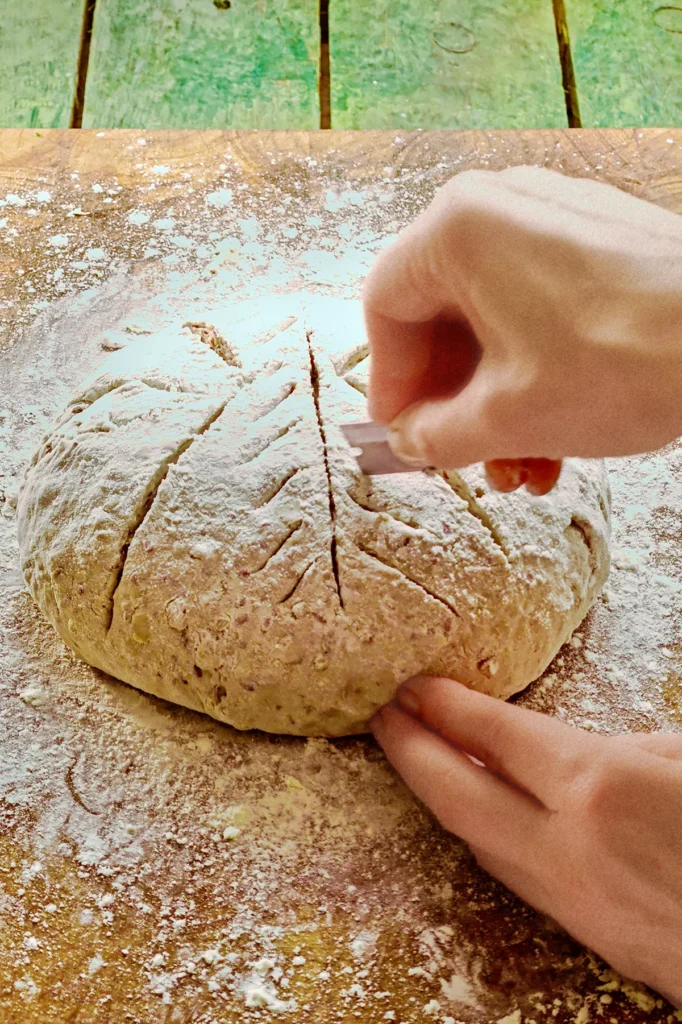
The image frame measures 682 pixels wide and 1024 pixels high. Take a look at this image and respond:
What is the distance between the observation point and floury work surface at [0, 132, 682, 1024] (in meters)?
1.14

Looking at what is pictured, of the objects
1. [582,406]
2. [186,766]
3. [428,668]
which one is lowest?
[186,766]

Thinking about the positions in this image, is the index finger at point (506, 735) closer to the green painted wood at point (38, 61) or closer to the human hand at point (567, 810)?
the human hand at point (567, 810)

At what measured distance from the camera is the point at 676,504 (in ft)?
5.24

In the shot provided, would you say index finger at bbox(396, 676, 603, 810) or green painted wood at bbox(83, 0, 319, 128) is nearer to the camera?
index finger at bbox(396, 676, 603, 810)

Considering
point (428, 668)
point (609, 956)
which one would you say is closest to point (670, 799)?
point (609, 956)

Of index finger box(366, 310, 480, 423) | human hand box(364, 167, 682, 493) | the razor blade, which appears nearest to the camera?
human hand box(364, 167, 682, 493)

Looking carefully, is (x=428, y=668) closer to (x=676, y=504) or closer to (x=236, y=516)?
(x=236, y=516)

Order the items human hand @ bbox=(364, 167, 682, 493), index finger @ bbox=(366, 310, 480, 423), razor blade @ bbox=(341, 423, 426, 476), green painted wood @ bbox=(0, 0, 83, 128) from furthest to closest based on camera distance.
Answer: green painted wood @ bbox=(0, 0, 83, 128) → razor blade @ bbox=(341, 423, 426, 476) → index finger @ bbox=(366, 310, 480, 423) → human hand @ bbox=(364, 167, 682, 493)

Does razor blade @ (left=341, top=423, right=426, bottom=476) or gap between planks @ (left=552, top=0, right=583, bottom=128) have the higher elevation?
gap between planks @ (left=552, top=0, right=583, bottom=128)

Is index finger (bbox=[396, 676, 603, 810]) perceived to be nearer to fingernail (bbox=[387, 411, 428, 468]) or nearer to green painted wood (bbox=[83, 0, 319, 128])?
fingernail (bbox=[387, 411, 428, 468])

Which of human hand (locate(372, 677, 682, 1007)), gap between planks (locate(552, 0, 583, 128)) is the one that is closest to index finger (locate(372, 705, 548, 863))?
human hand (locate(372, 677, 682, 1007))

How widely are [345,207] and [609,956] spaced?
1.40 metres

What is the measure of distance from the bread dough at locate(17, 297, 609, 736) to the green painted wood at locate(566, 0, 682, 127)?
150 centimetres

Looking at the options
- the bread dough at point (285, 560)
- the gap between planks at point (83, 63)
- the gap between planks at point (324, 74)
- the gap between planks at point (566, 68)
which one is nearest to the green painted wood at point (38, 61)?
the gap between planks at point (83, 63)
